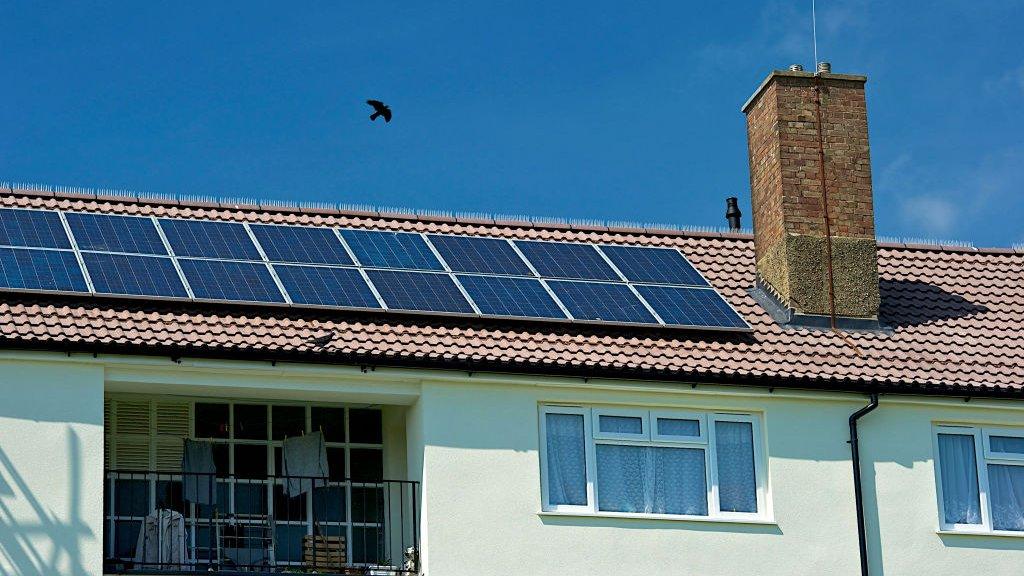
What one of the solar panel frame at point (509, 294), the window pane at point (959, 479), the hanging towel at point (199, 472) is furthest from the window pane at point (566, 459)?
the window pane at point (959, 479)

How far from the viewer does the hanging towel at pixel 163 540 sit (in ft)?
80.5

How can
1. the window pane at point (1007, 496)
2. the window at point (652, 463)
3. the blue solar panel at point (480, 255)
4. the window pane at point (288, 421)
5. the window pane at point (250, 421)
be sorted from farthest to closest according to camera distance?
the blue solar panel at point (480, 255) < the window pane at point (1007, 496) < the window pane at point (288, 421) < the window pane at point (250, 421) < the window at point (652, 463)

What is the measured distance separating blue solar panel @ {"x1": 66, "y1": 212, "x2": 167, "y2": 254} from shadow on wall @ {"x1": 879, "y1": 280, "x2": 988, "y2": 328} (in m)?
10.1

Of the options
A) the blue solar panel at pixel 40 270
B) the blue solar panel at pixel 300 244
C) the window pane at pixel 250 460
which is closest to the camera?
the blue solar panel at pixel 40 270

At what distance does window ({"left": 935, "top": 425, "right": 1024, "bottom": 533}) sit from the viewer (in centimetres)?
2641

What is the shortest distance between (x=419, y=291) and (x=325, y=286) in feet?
4.08

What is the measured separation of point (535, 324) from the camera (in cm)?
2658

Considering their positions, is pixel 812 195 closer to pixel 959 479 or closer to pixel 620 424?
pixel 959 479

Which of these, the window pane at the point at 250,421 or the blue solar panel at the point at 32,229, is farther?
the blue solar panel at the point at 32,229

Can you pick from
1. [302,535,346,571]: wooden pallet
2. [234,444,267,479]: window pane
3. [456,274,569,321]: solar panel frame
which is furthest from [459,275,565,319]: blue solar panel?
[302,535,346,571]: wooden pallet

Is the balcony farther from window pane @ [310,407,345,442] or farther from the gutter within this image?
the gutter

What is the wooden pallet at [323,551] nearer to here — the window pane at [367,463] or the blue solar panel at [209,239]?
the window pane at [367,463]

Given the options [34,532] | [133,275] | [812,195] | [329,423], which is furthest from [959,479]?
[34,532]

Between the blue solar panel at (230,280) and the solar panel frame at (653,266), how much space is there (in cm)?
521
